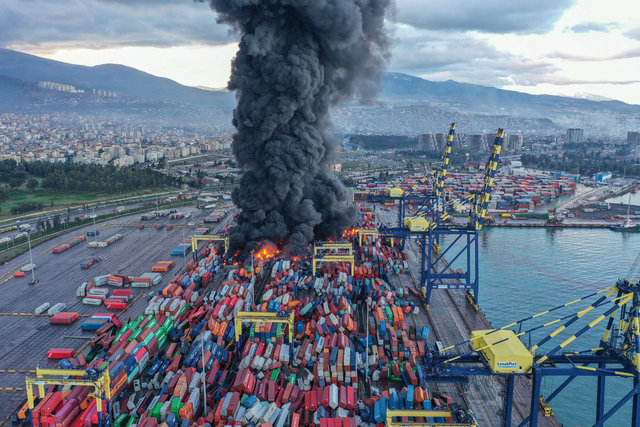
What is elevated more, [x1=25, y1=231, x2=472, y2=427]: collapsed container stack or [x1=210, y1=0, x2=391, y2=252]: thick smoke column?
[x1=210, y1=0, x2=391, y2=252]: thick smoke column

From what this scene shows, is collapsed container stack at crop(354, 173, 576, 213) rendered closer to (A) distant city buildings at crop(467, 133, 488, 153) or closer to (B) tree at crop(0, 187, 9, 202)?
(B) tree at crop(0, 187, 9, 202)

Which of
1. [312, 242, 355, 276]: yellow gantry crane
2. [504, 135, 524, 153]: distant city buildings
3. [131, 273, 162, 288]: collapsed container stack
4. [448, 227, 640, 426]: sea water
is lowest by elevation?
[448, 227, 640, 426]: sea water

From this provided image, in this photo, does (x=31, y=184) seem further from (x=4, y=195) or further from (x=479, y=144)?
(x=479, y=144)

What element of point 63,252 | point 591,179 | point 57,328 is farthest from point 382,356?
point 591,179

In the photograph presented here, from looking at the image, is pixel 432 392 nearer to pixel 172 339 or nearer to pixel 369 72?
pixel 172 339

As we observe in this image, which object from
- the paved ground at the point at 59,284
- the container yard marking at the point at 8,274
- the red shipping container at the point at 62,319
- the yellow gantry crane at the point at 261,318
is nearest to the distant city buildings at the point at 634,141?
the paved ground at the point at 59,284

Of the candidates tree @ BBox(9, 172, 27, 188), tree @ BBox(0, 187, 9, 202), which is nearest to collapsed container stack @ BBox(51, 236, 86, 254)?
tree @ BBox(0, 187, 9, 202)
